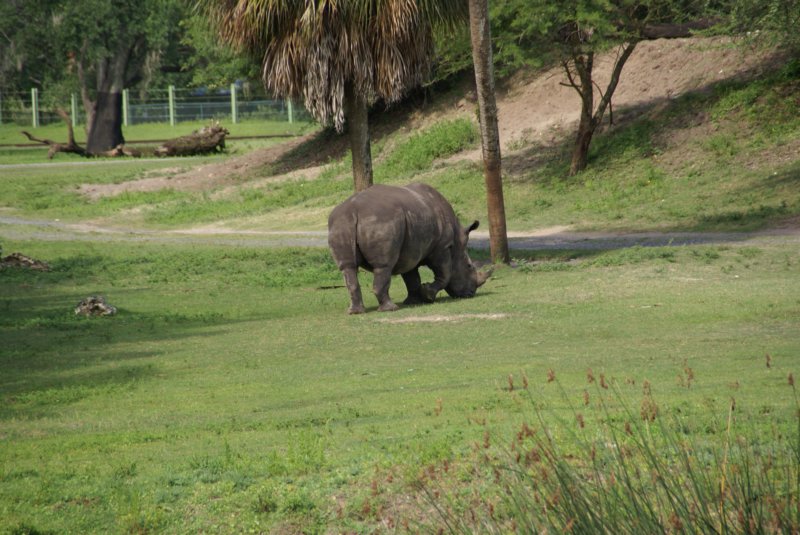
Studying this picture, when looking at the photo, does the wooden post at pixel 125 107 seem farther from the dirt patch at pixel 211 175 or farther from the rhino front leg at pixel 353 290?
the rhino front leg at pixel 353 290

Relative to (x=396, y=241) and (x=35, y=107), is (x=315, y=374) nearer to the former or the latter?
(x=396, y=241)

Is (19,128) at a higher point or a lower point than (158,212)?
higher

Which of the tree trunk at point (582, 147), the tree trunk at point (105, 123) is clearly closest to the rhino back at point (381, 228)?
the tree trunk at point (582, 147)

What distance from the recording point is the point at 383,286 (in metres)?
19.1

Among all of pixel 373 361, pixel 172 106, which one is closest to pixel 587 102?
pixel 373 361

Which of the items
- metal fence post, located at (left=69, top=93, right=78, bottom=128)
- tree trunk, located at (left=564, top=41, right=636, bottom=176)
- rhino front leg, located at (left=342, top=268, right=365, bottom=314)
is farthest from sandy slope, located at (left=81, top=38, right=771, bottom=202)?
metal fence post, located at (left=69, top=93, right=78, bottom=128)

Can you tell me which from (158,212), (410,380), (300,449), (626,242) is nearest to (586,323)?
(410,380)

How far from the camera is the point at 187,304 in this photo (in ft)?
70.2

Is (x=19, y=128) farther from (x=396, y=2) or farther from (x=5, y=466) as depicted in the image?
(x=5, y=466)

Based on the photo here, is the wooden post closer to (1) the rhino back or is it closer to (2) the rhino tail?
(1) the rhino back

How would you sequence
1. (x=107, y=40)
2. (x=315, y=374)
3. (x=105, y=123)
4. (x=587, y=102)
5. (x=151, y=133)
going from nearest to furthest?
(x=315, y=374), (x=587, y=102), (x=107, y=40), (x=105, y=123), (x=151, y=133)

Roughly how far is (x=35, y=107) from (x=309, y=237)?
4765 centimetres

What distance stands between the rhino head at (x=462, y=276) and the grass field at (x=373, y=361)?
0.30 meters

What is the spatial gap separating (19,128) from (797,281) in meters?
63.2
